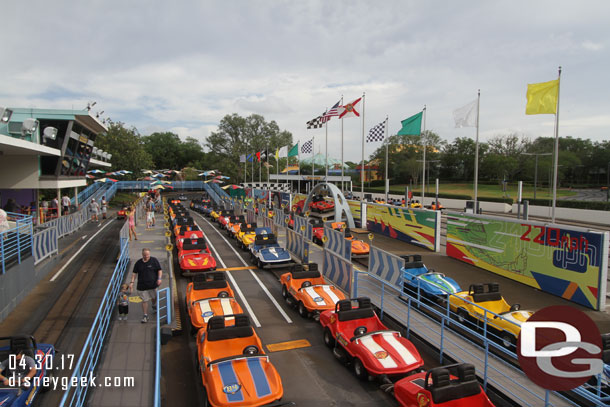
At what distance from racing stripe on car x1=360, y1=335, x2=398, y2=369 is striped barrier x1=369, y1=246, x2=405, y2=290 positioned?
284cm

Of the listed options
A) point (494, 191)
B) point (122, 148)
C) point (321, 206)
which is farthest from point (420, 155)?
point (122, 148)

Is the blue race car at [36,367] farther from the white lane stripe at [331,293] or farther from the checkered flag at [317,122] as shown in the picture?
the checkered flag at [317,122]

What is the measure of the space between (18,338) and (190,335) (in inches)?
141

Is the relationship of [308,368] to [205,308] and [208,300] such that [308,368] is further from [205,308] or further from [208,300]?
[208,300]

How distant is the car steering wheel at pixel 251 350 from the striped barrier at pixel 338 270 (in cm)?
467

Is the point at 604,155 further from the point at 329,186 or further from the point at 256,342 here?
the point at 256,342

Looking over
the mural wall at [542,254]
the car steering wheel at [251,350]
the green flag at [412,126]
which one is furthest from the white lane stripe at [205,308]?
the green flag at [412,126]

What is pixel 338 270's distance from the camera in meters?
12.4

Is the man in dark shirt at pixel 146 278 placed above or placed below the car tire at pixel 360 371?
above

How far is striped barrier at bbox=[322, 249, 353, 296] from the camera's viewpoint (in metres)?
11.5

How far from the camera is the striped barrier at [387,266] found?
1052cm

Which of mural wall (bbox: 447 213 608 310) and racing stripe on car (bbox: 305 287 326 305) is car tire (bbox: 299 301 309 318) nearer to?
racing stripe on car (bbox: 305 287 326 305)

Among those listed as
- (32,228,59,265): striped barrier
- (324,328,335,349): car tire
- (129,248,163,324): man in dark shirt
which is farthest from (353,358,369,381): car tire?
(32,228,59,265): striped barrier

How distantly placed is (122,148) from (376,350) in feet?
194
